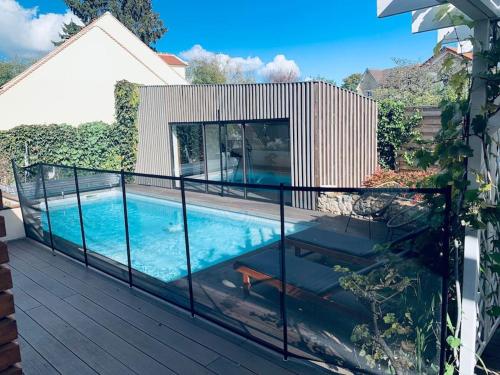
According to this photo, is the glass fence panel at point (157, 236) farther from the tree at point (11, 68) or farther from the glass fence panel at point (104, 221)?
the tree at point (11, 68)

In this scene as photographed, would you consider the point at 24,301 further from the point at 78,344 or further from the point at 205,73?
the point at 205,73

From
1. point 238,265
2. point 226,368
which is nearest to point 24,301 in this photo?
point 238,265

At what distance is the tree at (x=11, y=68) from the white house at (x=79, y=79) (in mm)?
18035

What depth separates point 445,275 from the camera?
224 centimetres

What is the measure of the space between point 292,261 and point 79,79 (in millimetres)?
12466

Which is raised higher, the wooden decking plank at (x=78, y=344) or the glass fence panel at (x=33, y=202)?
the glass fence panel at (x=33, y=202)

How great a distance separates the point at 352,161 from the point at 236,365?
23.2 feet

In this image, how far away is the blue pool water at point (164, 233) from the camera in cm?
382

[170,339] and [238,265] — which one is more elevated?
[238,265]

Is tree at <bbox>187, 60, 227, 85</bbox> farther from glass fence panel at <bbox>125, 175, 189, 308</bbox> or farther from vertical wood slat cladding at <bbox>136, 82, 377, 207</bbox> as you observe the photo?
glass fence panel at <bbox>125, 175, 189, 308</bbox>

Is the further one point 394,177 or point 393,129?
point 393,129

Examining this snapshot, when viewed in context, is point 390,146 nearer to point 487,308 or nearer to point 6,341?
point 487,308

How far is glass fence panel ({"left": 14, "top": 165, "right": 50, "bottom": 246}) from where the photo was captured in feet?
19.1

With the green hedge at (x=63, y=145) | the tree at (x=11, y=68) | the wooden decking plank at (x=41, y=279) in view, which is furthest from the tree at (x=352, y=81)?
the wooden decking plank at (x=41, y=279)
